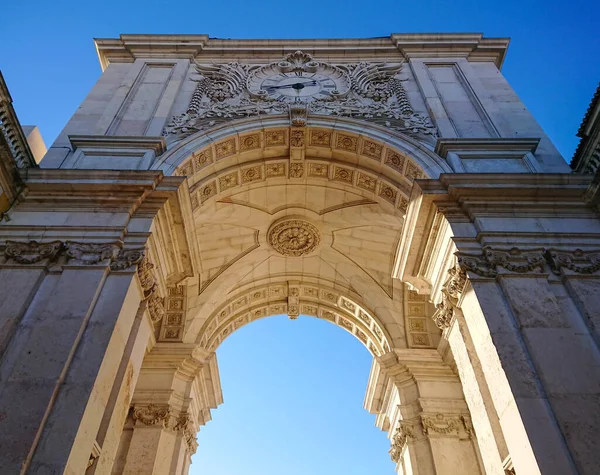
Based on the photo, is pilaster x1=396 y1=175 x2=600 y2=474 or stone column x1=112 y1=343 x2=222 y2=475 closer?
pilaster x1=396 y1=175 x2=600 y2=474

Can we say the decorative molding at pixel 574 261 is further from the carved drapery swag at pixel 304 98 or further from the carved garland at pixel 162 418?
the carved garland at pixel 162 418

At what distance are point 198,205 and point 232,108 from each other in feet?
8.68

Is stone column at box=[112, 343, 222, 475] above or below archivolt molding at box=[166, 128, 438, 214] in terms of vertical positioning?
below

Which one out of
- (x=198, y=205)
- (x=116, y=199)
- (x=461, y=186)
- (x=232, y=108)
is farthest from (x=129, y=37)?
(x=461, y=186)

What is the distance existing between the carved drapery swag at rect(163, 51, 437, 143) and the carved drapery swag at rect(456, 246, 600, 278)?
12.4 ft

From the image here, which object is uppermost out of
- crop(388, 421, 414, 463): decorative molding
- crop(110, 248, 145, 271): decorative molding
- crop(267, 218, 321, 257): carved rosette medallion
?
crop(267, 218, 321, 257): carved rosette medallion

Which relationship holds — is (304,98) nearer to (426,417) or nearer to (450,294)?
(450,294)

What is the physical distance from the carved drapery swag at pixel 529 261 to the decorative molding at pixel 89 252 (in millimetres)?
5397

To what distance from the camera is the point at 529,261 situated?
287 inches

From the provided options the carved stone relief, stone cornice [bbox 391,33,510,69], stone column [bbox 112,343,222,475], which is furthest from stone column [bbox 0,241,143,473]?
stone cornice [bbox 391,33,510,69]

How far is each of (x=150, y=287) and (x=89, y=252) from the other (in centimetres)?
107

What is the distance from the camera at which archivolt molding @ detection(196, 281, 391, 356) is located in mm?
14489

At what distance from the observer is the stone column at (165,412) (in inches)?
416

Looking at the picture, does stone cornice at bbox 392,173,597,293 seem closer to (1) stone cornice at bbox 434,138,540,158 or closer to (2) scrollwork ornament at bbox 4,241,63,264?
(1) stone cornice at bbox 434,138,540,158
